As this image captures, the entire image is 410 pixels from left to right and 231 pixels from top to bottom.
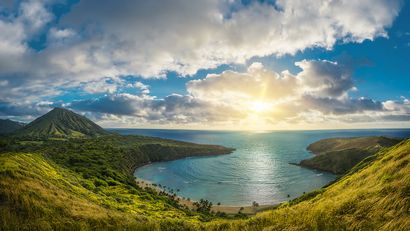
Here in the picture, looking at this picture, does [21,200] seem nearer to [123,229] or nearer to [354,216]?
[123,229]

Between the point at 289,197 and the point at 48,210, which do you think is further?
the point at 289,197

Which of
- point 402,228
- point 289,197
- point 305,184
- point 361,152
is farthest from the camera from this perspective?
point 361,152

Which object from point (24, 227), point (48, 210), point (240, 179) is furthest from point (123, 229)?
point (240, 179)

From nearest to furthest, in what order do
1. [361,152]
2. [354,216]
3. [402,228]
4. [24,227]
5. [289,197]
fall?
[402,228] < [24,227] < [354,216] < [289,197] < [361,152]

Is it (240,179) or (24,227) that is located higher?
(24,227)

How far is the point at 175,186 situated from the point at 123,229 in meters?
137

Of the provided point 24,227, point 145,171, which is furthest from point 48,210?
point 145,171

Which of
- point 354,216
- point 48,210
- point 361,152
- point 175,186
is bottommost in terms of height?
point 175,186

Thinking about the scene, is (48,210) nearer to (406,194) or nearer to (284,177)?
(406,194)

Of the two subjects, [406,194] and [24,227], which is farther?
[406,194]

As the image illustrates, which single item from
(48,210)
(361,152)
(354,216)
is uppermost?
(354,216)

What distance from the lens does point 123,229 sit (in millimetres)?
10672

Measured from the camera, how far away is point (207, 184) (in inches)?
5733

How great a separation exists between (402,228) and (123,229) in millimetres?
10991
